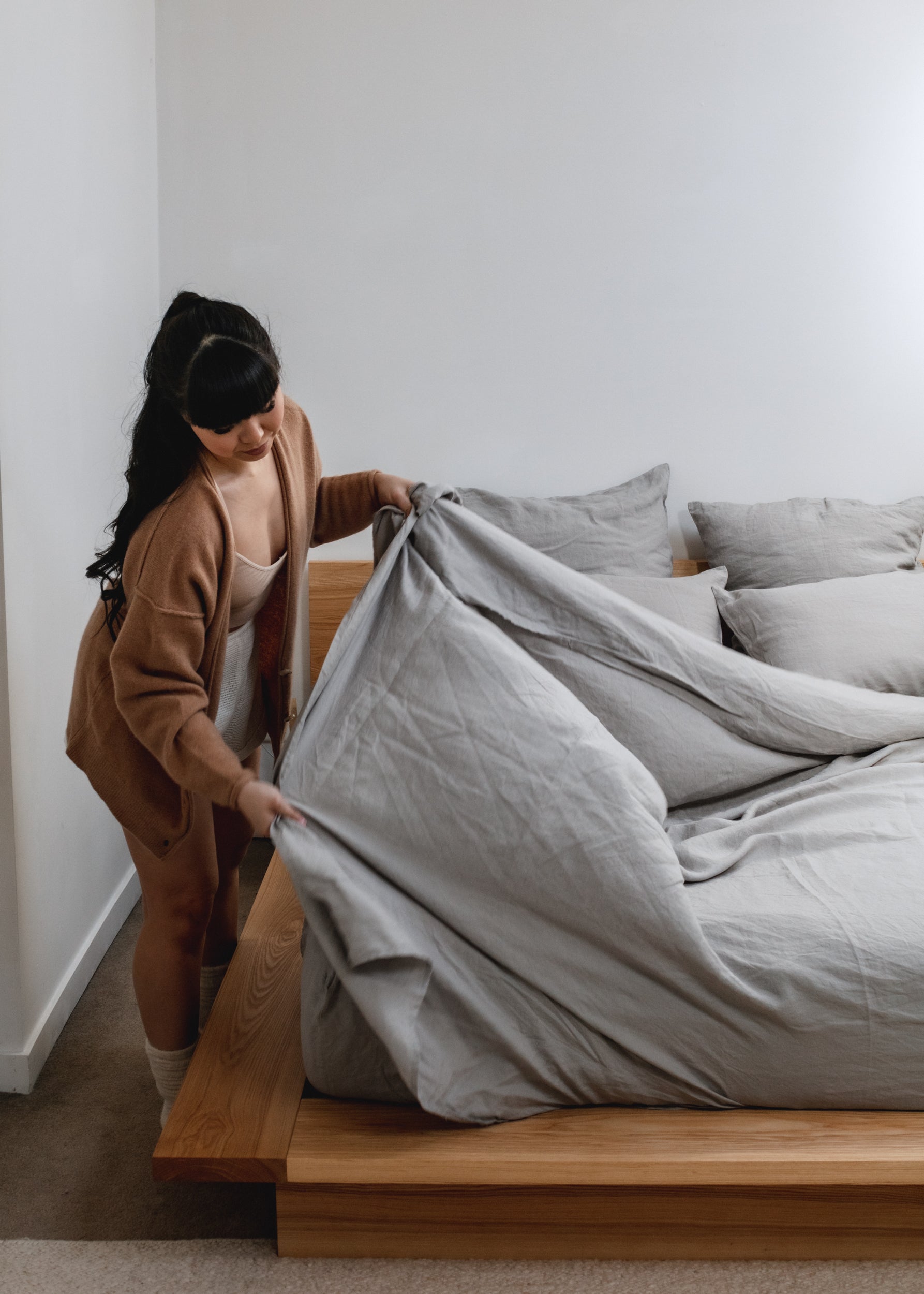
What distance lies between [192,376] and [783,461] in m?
1.88

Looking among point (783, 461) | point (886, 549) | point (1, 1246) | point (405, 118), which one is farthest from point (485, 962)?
point (405, 118)

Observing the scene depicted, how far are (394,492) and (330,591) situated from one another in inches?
41.3

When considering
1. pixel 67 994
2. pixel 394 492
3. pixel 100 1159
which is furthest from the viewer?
pixel 67 994

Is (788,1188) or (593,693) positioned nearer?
(788,1188)

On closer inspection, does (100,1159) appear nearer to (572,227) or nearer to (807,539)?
(807,539)

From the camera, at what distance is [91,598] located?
1.98 metres

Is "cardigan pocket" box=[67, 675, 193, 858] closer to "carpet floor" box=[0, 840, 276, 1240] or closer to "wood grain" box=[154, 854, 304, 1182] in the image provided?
"wood grain" box=[154, 854, 304, 1182]

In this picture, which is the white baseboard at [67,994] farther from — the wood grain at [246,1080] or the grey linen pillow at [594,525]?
the grey linen pillow at [594,525]

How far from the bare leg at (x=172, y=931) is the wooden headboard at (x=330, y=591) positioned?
1174 millimetres

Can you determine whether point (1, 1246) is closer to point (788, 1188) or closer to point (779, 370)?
point (788, 1188)

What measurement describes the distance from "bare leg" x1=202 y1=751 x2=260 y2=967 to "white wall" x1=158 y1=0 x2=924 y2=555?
3.68ft

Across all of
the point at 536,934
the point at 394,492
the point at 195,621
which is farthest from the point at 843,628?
the point at 195,621

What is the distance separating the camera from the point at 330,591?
8.39ft

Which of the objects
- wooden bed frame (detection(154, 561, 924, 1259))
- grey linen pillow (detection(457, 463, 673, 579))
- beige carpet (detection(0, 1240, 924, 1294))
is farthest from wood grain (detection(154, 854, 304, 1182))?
grey linen pillow (detection(457, 463, 673, 579))
